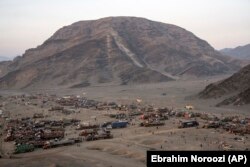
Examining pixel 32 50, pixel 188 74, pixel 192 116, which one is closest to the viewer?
pixel 192 116

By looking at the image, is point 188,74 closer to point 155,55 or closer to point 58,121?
point 155,55

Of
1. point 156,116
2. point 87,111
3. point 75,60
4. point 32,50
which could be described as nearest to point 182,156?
point 156,116

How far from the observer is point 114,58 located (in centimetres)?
13988

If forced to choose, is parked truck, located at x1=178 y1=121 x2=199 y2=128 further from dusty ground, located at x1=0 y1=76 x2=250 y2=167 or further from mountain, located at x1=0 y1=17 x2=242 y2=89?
mountain, located at x1=0 y1=17 x2=242 y2=89

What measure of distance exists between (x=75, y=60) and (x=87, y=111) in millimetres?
79219

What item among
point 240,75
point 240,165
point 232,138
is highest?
point 240,75

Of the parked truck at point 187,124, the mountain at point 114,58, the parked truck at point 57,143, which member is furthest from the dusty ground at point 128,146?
the mountain at point 114,58

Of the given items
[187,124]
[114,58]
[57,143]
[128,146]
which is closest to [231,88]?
[187,124]

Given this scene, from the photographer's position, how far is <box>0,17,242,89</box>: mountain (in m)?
131

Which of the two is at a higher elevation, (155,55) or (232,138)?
(155,55)

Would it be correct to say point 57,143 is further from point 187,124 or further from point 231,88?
point 231,88

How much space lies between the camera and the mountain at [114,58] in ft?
429

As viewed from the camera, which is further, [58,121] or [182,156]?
[58,121]

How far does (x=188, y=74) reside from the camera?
132375 mm
